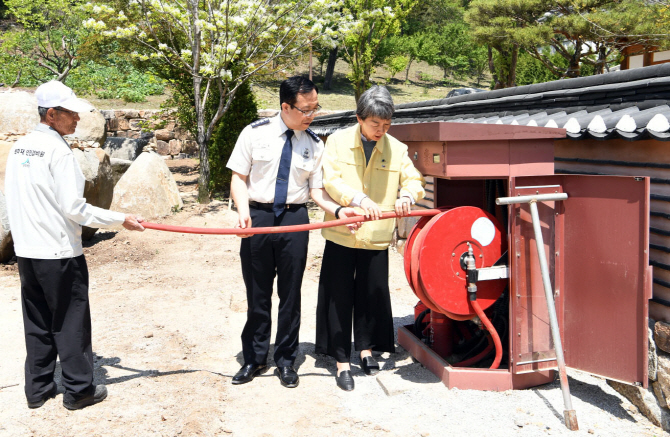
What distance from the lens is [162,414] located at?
11.1 feet

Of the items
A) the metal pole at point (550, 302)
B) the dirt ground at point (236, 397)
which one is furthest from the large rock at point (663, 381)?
the metal pole at point (550, 302)

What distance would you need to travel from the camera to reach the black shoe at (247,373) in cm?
380

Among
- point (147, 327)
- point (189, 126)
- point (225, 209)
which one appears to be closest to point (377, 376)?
point (147, 327)

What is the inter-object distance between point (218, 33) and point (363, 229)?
866cm

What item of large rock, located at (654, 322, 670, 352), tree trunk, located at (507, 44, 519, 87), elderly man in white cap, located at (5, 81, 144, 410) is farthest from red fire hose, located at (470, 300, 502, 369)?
tree trunk, located at (507, 44, 519, 87)

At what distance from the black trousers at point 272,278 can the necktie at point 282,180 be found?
6cm

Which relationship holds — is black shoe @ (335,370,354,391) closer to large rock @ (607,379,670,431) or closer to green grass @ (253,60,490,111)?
large rock @ (607,379,670,431)

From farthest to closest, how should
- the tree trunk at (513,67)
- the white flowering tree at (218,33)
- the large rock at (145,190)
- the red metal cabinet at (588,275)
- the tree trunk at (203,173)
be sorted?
the tree trunk at (513,67), the tree trunk at (203,173), the white flowering tree at (218,33), the large rock at (145,190), the red metal cabinet at (588,275)

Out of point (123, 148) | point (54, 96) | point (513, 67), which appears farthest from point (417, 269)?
point (513, 67)

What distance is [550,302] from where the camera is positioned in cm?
327

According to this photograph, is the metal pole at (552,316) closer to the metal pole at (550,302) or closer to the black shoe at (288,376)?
the metal pole at (550,302)

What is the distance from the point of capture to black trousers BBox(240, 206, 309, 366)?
3.68 m

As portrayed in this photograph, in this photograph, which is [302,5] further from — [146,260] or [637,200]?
[637,200]

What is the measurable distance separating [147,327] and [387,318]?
2294 mm
